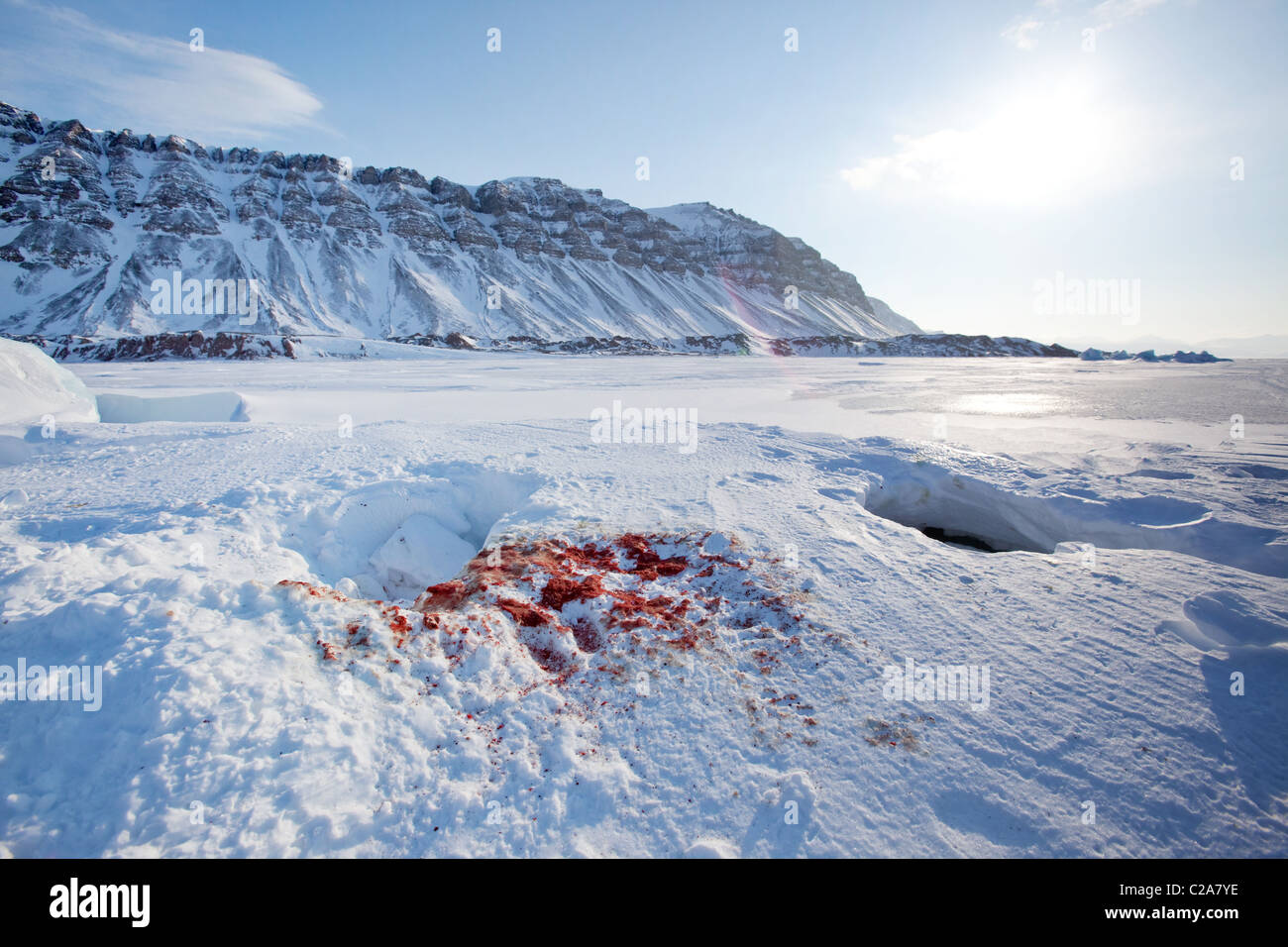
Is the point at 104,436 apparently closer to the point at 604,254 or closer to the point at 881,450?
the point at 881,450

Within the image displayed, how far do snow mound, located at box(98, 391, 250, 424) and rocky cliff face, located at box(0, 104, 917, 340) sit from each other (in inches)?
2471

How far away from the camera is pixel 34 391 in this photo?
9.54 metres

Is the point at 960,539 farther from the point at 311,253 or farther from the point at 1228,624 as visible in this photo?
the point at 311,253

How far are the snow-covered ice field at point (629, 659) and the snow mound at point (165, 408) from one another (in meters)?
5.17

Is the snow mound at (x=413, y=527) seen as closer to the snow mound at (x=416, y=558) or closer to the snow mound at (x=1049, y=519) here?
the snow mound at (x=416, y=558)

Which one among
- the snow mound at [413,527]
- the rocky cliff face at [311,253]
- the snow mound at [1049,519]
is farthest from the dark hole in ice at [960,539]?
the rocky cliff face at [311,253]

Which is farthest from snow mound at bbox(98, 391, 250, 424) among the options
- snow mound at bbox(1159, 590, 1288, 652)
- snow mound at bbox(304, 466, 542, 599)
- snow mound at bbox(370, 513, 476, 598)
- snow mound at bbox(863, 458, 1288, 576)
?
snow mound at bbox(1159, 590, 1288, 652)

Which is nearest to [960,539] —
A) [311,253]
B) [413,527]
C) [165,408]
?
[413,527]

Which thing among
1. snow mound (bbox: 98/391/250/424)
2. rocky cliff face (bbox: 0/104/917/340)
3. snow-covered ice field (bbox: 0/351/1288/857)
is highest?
rocky cliff face (bbox: 0/104/917/340)

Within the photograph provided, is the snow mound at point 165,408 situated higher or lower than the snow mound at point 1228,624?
higher

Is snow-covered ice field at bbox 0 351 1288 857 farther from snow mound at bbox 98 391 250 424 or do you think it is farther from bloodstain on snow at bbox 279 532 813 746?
snow mound at bbox 98 391 250 424

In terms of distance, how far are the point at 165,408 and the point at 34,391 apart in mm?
2876

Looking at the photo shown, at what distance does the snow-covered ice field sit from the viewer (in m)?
2.70

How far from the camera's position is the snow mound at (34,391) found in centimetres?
887
